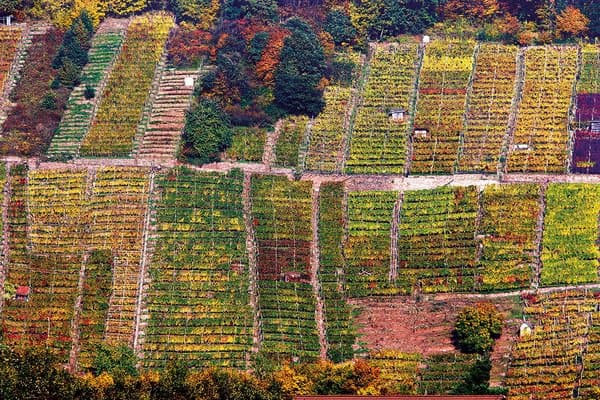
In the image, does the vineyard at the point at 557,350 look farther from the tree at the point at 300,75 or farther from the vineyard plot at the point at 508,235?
the tree at the point at 300,75

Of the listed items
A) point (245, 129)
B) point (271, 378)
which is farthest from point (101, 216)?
point (271, 378)

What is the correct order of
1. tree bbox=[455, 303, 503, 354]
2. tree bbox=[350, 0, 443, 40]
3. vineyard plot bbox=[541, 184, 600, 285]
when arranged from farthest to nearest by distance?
tree bbox=[350, 0, 443, 40], vineyard plot bbox=[541, 184, 600, 285], tree bbox=[455, 303, 503, 354]

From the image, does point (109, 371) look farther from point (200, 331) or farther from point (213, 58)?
point (213, 58)

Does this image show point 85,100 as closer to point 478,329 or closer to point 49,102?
point 49,102

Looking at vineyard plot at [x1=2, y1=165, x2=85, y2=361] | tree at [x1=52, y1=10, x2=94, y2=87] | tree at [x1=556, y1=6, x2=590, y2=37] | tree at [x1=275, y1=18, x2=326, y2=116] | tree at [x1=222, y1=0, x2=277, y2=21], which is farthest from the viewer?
tree at [x1=222, y1=0, x2=277, y2=21]

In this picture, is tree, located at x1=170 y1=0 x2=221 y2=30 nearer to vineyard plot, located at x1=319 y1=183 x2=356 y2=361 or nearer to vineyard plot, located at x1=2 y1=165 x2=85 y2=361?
vineyard plot, located at x1=2 y1=165 x2=85 y2=361

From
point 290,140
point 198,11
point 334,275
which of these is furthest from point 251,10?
point 334,275

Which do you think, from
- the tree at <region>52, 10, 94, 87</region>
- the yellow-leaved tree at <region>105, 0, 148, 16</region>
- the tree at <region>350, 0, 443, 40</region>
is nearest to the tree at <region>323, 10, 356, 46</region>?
the tree at <region>350, 0, 443, 40</region>
